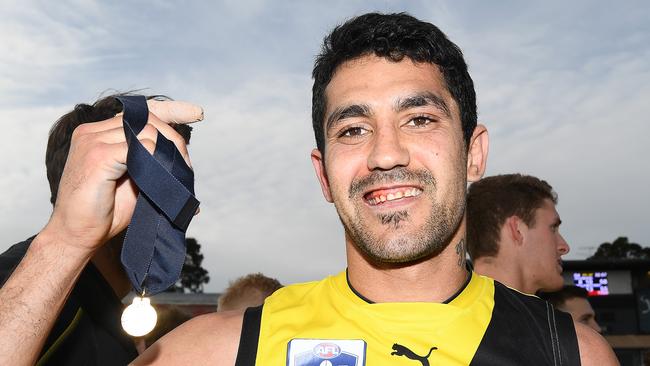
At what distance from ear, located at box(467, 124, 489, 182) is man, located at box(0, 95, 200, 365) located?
4.03 ft

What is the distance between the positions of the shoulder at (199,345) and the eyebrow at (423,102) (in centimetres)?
102

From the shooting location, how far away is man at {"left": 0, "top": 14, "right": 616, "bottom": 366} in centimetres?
245

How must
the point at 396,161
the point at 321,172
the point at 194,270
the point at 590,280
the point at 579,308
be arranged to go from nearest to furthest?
the point at 396,161, the point at 321,172, the point at 579,308, the point at 590,280, the point at 194,270

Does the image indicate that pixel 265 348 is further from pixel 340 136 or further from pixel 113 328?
pixel 340 136

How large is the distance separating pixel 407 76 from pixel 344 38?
0.38 metres

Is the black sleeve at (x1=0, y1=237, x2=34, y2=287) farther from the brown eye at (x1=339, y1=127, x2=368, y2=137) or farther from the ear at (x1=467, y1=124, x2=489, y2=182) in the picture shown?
the ear at (x1=467, y1=124, x2=489, y2=182)

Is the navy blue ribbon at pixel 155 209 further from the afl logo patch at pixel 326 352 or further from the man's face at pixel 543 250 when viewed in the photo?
the man's face at pixel 543 250

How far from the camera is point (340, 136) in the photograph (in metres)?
2.66

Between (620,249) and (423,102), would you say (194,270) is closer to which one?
(620,249)

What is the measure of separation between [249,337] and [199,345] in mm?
183

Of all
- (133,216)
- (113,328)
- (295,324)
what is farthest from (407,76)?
(113,328)

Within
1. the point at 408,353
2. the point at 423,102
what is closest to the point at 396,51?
the point at 423,102

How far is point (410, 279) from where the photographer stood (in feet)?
8.65

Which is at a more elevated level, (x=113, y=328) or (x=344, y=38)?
(x=344, y=38)
